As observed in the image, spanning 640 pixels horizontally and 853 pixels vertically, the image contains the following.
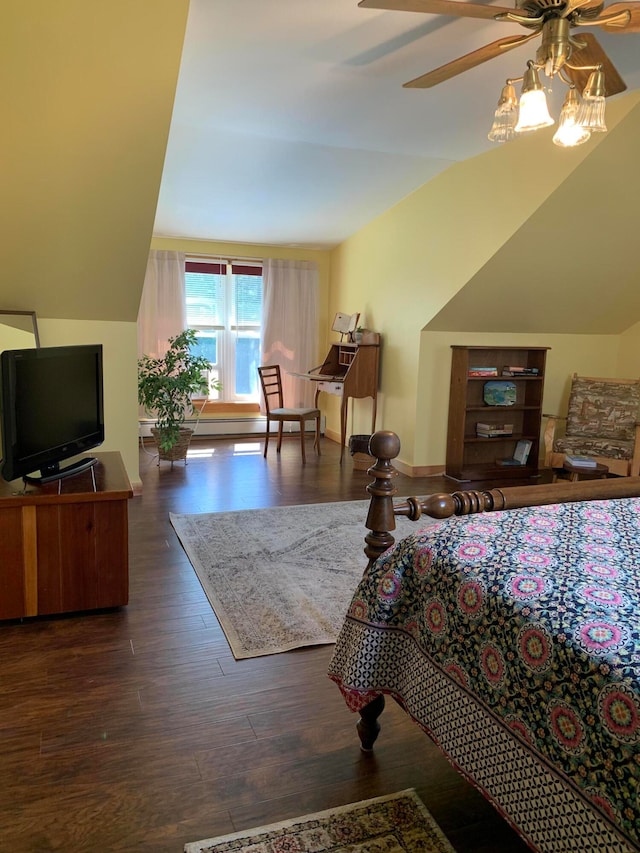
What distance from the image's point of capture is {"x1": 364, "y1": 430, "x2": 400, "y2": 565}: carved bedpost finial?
171cm

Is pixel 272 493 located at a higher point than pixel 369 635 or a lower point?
lower

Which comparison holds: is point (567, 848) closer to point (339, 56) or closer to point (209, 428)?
point (339, 56)

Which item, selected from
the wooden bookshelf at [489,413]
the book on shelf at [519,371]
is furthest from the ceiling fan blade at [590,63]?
the book on shelf at [519,371]

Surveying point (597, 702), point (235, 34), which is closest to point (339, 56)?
point (235, 34)

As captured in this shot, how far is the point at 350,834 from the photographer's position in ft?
4.88

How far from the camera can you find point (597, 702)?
0.98 metres

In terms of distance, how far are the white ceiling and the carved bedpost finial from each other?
5.38ft

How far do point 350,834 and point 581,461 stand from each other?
3893mm

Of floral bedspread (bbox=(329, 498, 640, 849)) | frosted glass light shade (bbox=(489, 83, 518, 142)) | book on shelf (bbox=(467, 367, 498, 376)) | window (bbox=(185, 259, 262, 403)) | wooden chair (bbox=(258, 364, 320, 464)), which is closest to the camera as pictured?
floral bedspread (bbox=(329, 498, 640, 849))

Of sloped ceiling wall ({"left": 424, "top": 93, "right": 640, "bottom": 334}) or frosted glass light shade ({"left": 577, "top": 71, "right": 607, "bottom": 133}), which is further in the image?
sloped ceiling wall ({"left": 424, "top": 93, "right": 640, "bottom": 334})

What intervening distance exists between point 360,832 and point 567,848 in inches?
24.9

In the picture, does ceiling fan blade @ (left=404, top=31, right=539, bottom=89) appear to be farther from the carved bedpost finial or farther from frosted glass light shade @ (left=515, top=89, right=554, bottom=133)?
the carved bedpost finial

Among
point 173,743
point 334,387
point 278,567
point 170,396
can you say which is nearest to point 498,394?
point 334,387

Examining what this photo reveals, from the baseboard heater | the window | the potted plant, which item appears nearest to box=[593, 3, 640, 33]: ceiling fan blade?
the potted plant
